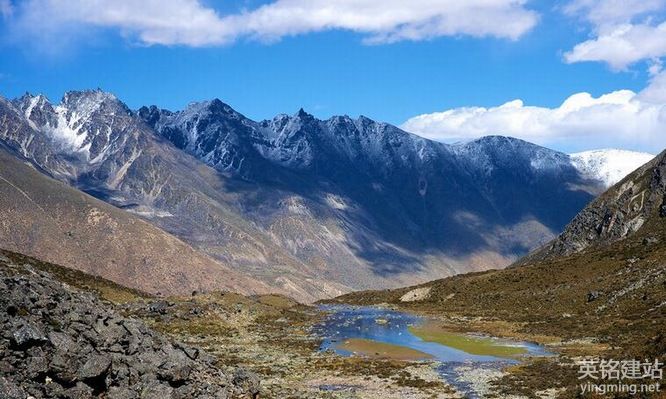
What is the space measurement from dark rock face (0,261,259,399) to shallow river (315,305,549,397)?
2765 centimetres

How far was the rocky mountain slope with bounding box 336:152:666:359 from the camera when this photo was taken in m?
93.2

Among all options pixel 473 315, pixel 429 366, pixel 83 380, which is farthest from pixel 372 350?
pixel 83 380

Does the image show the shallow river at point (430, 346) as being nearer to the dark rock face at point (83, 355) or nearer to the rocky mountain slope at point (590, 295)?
the rocky mountain slope at point (590, 295)

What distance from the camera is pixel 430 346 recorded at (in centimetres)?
9856

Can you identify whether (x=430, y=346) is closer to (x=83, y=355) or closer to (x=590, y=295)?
(x=590, y=295)

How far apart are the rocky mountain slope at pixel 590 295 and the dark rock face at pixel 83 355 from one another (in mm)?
37805

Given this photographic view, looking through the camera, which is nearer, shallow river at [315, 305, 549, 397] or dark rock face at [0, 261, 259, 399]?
dark rock face at [0, 261, 259, 399]

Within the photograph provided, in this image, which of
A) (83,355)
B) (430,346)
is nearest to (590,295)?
(430,346)

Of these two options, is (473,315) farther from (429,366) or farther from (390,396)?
(390,396)

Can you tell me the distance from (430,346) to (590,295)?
45728 millimetres

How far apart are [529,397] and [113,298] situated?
316 feet

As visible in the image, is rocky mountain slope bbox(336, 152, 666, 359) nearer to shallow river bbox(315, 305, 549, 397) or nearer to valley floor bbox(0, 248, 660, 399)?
valley floor bbox(0, 248, 660, 399)

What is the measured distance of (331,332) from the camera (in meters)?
120

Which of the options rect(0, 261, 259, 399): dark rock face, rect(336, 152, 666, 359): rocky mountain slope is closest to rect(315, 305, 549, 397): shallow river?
rect(336, 152, 666, 359): rocky mountain slope
